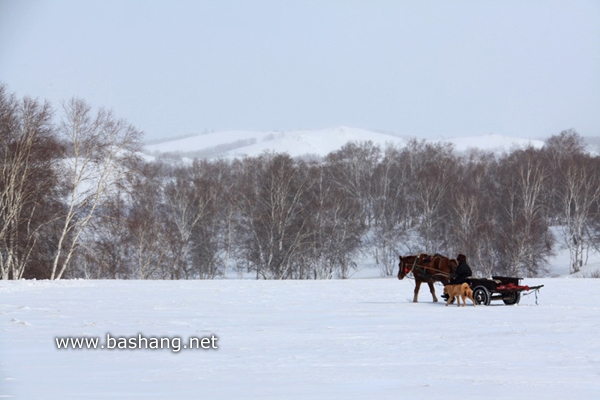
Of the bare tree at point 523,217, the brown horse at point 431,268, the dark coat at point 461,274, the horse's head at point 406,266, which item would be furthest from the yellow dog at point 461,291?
the bare tree at point 523,217

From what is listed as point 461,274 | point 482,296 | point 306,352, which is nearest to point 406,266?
point 461,274

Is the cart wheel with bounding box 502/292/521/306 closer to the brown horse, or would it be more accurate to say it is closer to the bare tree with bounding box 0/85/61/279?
the brown horse

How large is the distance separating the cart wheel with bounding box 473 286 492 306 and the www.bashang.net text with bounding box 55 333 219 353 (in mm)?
9510

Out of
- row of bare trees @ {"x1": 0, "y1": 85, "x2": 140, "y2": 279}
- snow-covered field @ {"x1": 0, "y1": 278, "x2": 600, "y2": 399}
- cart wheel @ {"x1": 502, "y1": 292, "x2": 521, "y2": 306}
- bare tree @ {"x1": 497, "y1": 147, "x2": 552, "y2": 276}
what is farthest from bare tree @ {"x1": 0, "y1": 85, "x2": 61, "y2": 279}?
bare tree @ {"x1": 497, "y1": 147, "x2": 552, "y2": 276}

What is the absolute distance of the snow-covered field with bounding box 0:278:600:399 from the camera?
318 inches

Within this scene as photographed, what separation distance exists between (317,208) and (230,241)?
8954 mm

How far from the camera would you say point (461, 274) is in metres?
19.2

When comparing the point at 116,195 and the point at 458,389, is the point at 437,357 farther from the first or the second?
the point at 116,195

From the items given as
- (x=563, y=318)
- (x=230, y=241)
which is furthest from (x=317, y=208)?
(x=563, y=318)

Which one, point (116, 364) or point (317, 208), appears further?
point (317, 208)

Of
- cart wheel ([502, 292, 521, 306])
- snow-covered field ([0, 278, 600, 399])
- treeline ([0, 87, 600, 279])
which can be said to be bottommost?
snow-covered field ([0, 278, 600, 399])

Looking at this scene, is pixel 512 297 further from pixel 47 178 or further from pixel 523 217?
pixel 523 217

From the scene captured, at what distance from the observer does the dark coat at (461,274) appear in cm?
1909

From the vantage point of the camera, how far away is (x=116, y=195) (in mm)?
36281
